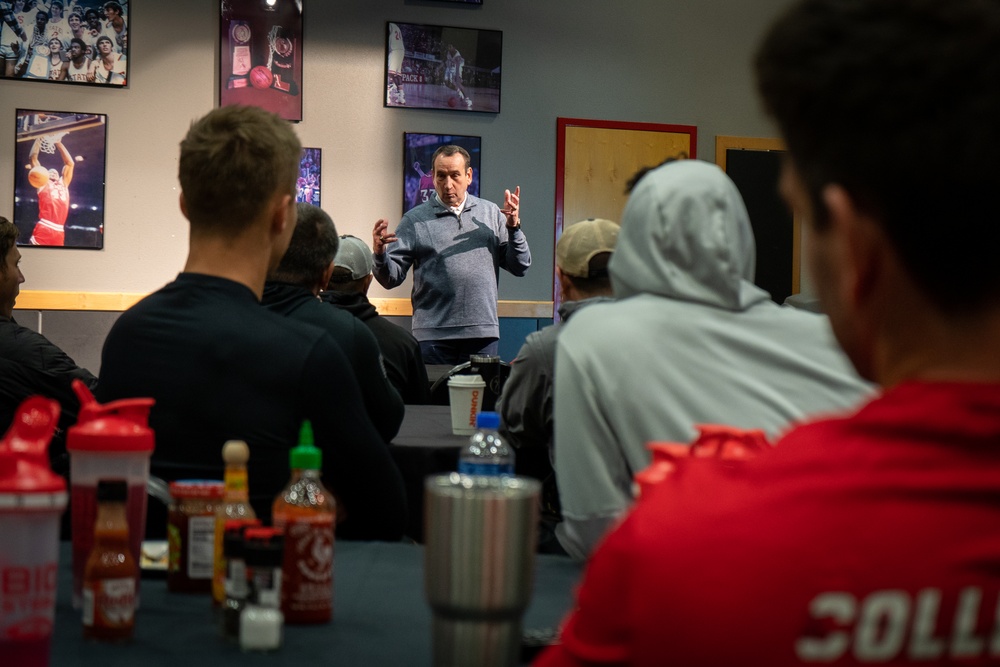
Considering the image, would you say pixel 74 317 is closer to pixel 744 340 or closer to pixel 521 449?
pixel 521 449

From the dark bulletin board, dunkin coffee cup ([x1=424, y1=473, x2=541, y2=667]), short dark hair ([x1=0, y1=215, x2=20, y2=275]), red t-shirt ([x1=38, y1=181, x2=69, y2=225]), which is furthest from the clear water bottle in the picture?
the dark bulletin board

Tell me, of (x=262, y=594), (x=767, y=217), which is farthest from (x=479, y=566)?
(x=767, y=217)

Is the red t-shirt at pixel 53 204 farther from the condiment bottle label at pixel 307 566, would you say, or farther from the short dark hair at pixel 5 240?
the condiment bottle label at pixel 307 566

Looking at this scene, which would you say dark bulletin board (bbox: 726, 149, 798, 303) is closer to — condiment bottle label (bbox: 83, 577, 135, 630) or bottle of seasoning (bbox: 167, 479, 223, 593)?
bottle of seasoning (bbox: 167, 479, 223, 593)

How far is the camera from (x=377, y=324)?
3.66m

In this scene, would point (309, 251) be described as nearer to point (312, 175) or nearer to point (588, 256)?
point (588, 256)

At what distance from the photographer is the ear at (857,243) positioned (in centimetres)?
68

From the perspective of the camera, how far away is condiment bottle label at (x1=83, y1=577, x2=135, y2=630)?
3.63ft

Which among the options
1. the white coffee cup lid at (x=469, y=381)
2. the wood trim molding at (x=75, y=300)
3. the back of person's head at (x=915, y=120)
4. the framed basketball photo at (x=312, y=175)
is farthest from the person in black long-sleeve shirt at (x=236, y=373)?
the framed basketball photo at (x=312, y=175)

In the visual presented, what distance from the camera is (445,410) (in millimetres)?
3535

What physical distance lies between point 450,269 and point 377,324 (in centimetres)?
238

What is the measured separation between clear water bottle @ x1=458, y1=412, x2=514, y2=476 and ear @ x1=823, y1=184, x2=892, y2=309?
55 cm

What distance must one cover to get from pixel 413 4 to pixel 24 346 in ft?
13.4

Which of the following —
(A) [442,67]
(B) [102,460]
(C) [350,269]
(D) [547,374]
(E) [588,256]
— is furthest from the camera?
(A) [442,67]
